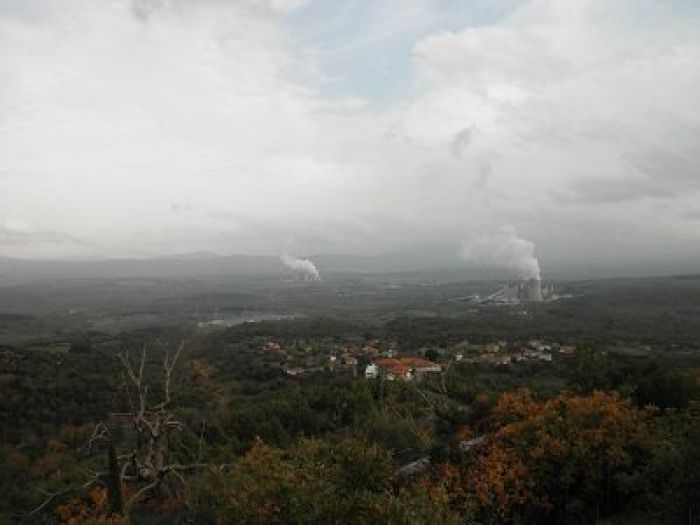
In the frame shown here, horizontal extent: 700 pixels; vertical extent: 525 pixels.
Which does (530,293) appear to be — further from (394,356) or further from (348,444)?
(348,444)

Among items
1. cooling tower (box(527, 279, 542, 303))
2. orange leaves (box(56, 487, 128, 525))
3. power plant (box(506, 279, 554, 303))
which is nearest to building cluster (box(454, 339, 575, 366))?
orange leaves (box(56, 487, 128, 525))

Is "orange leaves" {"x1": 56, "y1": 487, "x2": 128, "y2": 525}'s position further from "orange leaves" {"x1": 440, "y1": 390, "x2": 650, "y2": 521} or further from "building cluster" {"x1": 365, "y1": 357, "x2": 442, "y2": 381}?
"building cluster" {"x1": 365, "y1": 357, "x2": 442, "y2": 381}

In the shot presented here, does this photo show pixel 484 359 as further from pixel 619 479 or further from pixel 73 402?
pixel 619 479

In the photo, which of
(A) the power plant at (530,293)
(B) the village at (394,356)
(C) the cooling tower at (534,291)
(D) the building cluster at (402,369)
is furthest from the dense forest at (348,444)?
(A) the power plant at (530,293)

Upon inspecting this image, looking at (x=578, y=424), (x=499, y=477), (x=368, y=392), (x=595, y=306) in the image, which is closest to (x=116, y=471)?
(x=499, y=477)

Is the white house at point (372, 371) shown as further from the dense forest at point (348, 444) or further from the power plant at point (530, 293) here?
the power plant at point (530, 293)

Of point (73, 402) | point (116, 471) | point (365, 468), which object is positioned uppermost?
point (365, 468)

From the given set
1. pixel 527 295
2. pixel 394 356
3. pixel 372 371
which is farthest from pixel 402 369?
pixel 527 295
